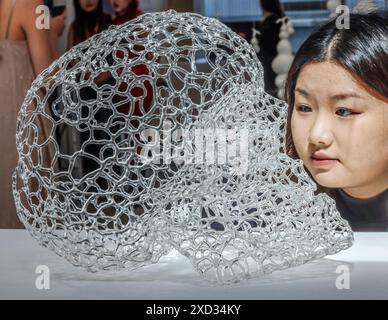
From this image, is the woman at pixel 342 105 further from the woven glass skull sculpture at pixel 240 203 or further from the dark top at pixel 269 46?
the woven glass skull sculpture at pixel 240 203

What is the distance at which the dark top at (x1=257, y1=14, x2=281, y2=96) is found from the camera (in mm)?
2789

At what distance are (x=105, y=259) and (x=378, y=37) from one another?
Result: 120 cm

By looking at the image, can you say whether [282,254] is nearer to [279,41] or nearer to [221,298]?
[221,298]

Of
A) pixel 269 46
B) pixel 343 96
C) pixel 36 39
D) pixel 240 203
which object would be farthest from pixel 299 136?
pixel 36 39

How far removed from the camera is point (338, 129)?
2709 mm

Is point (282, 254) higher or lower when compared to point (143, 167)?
lower

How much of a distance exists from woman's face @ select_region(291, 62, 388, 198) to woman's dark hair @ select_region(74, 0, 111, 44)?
720 mm

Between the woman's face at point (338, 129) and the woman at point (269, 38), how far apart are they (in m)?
0.10

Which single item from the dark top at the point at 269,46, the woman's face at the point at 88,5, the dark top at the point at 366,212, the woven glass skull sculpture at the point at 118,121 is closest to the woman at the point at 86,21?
the woman's face at the point at 88,5

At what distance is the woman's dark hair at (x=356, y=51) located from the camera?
8.93ft

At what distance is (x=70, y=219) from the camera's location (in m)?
2.51

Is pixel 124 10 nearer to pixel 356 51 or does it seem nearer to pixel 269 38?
pixel 269 38
